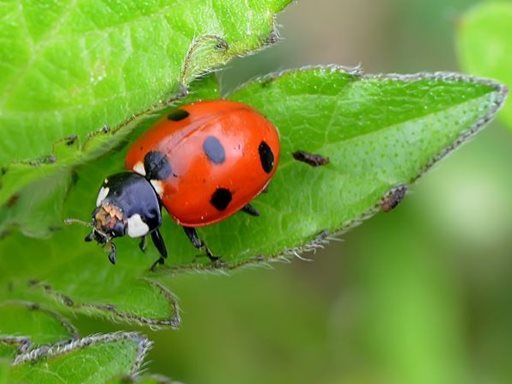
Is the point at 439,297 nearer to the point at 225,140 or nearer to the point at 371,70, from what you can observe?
the point at 371,70

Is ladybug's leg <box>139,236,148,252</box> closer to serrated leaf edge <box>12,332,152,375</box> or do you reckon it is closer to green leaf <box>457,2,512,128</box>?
serrated leaf edge <box>12,332,152,375</box>

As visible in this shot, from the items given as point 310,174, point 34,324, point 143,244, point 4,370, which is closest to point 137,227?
point 143,244

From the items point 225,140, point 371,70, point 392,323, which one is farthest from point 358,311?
point 225,140

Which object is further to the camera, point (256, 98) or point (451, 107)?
→ point (256, 98)

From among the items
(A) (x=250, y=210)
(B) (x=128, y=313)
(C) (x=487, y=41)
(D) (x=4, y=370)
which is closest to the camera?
(D) (x=4, y=370)

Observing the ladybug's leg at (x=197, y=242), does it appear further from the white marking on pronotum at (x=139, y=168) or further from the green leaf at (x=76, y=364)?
the green leaf at (x=76, y=364)

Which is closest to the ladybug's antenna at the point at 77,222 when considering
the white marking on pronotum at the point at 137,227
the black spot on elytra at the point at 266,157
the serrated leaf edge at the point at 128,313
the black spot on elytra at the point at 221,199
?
the white marking on pronotum at the point at 137,227

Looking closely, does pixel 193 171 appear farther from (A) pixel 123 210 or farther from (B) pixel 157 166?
(A) pixel 123 210
